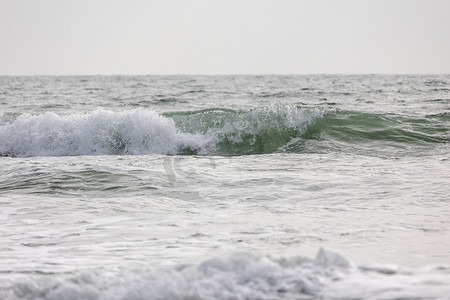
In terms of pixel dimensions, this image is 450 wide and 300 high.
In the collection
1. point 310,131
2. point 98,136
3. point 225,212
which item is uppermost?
point 310,131

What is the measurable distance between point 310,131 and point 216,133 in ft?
5.48

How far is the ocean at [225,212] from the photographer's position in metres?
2.71

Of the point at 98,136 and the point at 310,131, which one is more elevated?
the point at 310,131

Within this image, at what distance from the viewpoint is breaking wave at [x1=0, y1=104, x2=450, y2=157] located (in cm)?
957

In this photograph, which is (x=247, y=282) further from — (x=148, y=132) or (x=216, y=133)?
(x=216, y=133)

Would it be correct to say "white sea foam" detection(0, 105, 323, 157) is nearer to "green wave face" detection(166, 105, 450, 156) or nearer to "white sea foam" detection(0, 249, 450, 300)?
"green wave face" detection(166, 105, 450, 156)

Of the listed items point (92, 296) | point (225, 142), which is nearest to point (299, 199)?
point (92, 296)

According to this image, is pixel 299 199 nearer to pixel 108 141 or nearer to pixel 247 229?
pixel 247 229

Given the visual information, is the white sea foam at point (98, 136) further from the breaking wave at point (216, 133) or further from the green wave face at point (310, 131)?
the green wave face at point (310, 131)

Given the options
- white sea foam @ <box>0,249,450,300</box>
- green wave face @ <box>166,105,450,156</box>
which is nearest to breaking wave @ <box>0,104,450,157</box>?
green wave face @ <box>166,105,450,156</box>

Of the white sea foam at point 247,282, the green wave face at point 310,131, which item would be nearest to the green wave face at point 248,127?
the green wave face at point 310,131

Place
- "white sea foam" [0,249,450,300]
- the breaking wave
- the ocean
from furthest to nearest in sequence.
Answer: the breaking wave
the ocean
"white sea foam" [0,249,450,300]

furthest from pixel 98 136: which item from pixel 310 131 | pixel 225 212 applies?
pixel 225 212

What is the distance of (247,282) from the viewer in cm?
265
